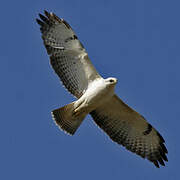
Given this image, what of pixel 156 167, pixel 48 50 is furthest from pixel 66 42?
pixel 156 167

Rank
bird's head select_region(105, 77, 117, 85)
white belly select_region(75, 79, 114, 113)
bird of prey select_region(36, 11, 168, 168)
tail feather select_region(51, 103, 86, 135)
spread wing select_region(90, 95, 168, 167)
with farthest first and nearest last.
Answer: spread wing select_region(90, 95, 168, 167) → tail feather select_region(51, 103, 86, 135) → bird of prey select_region(36, 11, 168, 168) → white belly select_region(75, 79, 114, 113) → bird's head select_region(105, 77, 117, 85)

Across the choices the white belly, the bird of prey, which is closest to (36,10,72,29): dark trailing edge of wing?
the bird of prey

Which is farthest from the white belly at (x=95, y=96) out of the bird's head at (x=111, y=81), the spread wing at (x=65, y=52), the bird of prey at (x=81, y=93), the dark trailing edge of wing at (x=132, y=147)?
the dark trailing edge of wing at (x=132, y=147)

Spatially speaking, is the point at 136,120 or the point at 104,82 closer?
the point at 104,82

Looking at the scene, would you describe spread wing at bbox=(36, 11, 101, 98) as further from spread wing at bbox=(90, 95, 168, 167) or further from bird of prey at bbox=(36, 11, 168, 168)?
spread wing at bbox=(90, 95, 168, 167)

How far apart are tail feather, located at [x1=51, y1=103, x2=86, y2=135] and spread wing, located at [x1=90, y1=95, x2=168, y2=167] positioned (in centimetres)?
56

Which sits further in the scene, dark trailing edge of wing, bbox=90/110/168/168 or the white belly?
dark trailing edge of wing, bbox=90/110/168/168

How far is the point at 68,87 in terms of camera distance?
43.7 ft

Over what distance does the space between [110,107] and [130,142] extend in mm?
1051

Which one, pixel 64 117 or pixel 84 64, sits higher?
pixel 84 64

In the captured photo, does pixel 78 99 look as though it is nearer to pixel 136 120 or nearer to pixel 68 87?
pixel 68 87

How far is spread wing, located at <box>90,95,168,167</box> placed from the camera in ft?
45.1

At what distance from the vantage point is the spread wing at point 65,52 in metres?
13.3

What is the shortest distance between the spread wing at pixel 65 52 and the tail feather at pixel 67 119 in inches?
19.5
